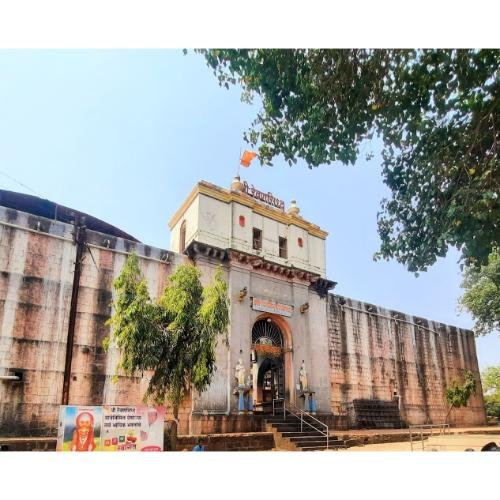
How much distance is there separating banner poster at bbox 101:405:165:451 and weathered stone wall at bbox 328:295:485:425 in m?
10.3

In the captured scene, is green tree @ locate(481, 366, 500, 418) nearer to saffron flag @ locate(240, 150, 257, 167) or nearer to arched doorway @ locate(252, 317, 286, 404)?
arched doorway @ locate(252, 317, 286, 404)

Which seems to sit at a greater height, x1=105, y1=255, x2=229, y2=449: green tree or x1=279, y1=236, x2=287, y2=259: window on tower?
x1=279, y1=236, x2=287, y2=259: window on tower

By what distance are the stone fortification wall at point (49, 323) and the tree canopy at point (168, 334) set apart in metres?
3.27

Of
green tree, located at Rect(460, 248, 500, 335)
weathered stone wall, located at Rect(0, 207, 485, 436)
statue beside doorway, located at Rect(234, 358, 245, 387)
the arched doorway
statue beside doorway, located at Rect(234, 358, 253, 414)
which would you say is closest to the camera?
weathered stone wall, located at Rect(0, 207, 485, 436)

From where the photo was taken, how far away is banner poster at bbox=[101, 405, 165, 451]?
27.0 feet

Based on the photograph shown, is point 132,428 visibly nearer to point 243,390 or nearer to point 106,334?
point 106,334

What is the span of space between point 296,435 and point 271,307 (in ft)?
15.6

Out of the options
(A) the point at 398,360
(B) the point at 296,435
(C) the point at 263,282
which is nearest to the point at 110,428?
(B) the point at 296,435

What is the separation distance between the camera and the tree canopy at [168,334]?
9.68m

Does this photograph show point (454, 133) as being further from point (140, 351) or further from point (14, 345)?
point (14, 345)

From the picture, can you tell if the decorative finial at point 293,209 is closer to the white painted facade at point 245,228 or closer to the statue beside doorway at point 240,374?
the white painted facade at point 245,228

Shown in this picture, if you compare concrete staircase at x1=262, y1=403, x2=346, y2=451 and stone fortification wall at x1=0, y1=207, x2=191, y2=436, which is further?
concrete staircase at x1=262, y1=403, x2=346, y2=451

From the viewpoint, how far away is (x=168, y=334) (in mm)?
10008

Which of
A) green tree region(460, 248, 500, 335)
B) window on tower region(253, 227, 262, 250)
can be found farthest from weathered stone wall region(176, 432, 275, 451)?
green tree region(460, 248, 500, 335)
